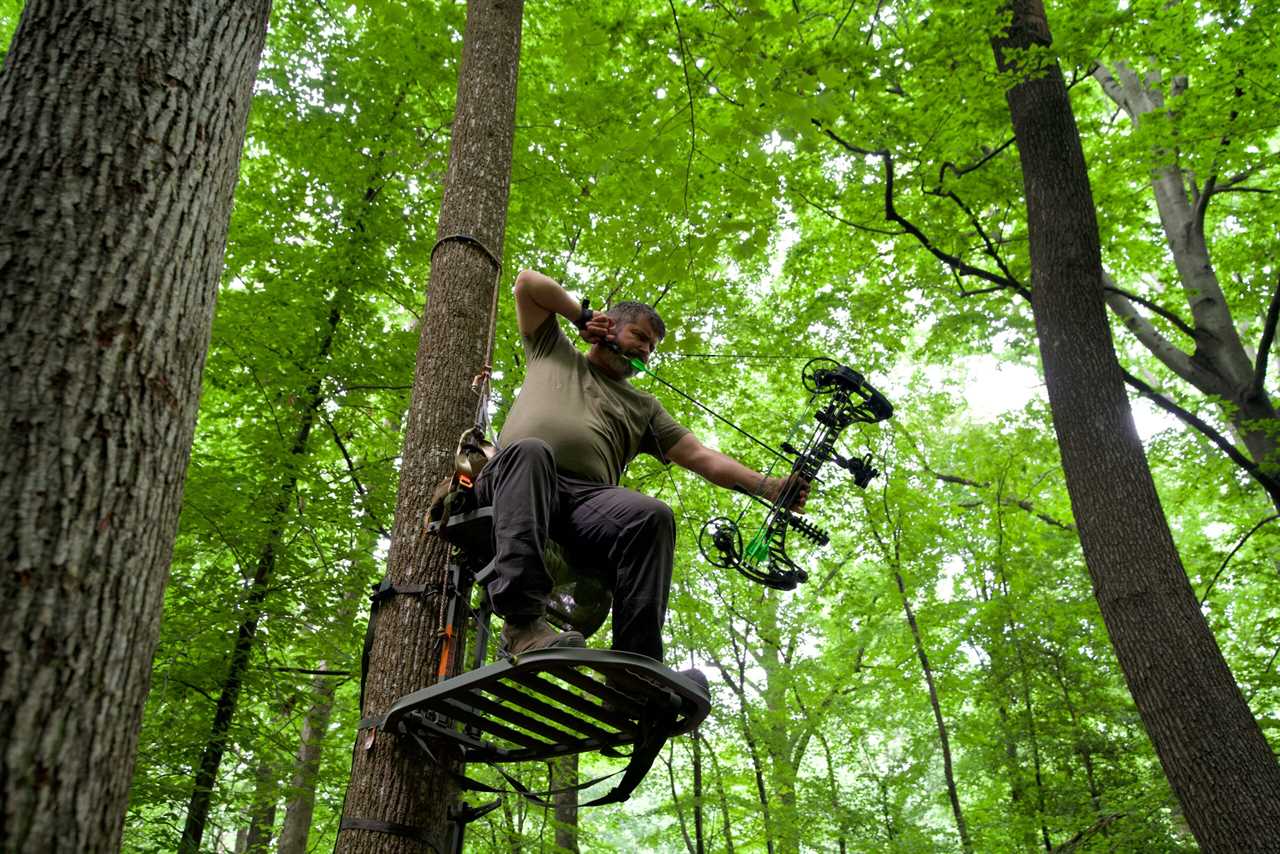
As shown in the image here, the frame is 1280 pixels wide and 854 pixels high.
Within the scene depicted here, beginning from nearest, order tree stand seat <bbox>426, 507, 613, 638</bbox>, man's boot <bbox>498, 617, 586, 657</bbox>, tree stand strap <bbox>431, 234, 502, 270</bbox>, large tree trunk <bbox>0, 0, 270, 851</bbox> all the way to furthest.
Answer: large tree trunk <bbox>0, 0, 270, 851</bbox> < man's boot <bbox>498, 617, 586, 657</bbox> < tree stand seat <bbox>426, 507, 613, 638</bbox> < tree stand strap <bbox>431, 234, 502, 270</bbox>

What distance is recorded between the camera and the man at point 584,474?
2707mm

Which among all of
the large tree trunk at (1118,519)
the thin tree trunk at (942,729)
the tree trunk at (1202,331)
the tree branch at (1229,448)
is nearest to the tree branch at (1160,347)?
the tree trunk at (1202,331)

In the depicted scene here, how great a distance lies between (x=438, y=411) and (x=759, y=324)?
707 cm

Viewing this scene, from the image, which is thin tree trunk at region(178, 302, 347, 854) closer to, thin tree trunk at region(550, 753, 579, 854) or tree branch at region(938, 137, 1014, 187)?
thin tree trunk at region(550, 753, 579, 854)

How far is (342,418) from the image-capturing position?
746 centimetres

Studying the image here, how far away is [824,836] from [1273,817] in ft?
28.8

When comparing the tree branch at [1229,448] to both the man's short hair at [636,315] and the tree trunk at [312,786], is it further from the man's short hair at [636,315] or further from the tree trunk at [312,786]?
the tree trunk at [312,786]

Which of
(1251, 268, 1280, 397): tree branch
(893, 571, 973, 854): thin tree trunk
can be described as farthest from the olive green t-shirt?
(893, 571, 973, 854): thin tree trunk

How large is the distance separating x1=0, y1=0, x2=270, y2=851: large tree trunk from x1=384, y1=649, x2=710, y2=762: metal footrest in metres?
1.12

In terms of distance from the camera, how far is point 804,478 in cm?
356

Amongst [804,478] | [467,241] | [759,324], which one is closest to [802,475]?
[804,478]

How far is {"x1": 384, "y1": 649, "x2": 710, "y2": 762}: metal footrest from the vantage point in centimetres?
245

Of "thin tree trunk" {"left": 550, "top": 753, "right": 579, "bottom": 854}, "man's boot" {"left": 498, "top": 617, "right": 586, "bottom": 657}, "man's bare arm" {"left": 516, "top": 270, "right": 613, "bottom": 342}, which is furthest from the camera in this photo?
"thin tree trunk" {"left": 550, "top": 753, "right": 579, "bottom": 854}

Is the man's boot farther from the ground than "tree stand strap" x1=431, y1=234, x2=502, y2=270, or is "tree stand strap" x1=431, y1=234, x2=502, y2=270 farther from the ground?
"tree stand strap" x1=431, y1=234, x2=502, y2=270
